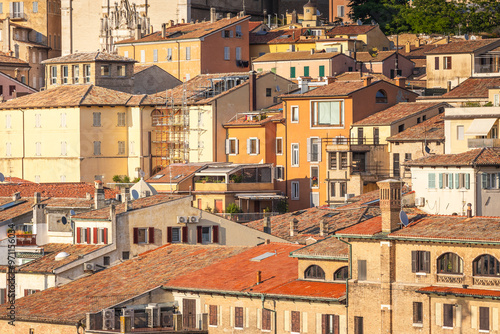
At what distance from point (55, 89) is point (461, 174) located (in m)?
45.3

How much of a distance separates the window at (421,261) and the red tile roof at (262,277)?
3.03 m

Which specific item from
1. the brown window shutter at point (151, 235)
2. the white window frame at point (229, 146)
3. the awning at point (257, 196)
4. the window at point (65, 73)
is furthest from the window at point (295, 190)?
the brown window shutter at point (151, 235)

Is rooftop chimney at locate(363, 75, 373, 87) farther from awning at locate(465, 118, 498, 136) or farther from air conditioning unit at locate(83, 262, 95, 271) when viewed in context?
air conditioning unit at locate(83, 262, 95, 271)

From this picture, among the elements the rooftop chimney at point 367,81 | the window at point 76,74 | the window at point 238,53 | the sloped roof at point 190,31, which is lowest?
the rooftop chimney at point 367,81

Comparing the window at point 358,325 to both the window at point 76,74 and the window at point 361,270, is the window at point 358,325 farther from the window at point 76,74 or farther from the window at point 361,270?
the window at point 76,74

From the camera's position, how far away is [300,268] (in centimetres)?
6025

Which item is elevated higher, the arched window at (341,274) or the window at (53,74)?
the window at (53,74)

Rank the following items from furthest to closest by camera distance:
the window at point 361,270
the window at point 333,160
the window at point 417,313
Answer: the window at point 333,160 < the window at point 361,270 < the window at point 417,313

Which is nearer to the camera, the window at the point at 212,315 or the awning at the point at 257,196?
the window at the point at 212,315

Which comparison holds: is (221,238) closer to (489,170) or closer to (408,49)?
(489,170)

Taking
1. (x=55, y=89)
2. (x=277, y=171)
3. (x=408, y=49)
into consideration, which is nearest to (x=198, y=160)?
(x=277, y=171)

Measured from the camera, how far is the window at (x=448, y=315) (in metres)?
54.1

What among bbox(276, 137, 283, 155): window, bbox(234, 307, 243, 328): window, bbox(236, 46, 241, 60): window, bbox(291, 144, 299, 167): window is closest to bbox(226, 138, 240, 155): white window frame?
bbox(276, 137, 283, 155): window

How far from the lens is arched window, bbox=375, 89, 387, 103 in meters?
96.9
